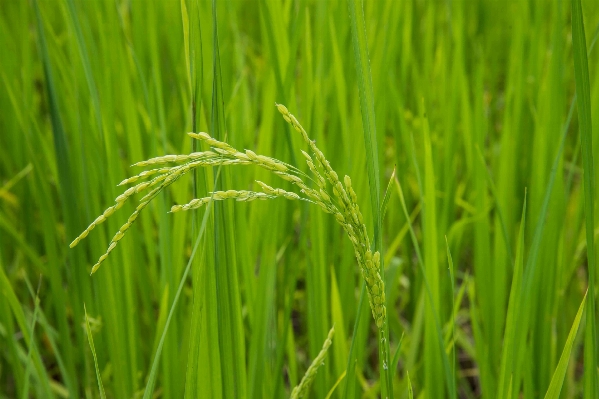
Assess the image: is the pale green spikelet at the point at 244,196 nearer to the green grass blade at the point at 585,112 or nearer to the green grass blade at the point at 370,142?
the green grass blade at the point at 370,142

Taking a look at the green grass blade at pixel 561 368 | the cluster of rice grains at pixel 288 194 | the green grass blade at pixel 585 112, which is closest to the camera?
the cluster of rice grains at pixel 288 194

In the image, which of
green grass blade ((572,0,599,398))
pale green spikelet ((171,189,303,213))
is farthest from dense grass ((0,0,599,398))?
pale green spikelet ((171,189,303,213))

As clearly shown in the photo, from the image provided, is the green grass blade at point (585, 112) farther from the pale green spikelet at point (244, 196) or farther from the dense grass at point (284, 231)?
the pale green spikelet at point (244, 196)

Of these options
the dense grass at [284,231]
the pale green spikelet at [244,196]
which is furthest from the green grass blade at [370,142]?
the pale green spikelet at [244,196]

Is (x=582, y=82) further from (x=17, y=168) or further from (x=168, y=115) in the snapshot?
(x=17, y=168)

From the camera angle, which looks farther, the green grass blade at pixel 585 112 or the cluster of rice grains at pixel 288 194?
the green grass blade at pixel 585 112

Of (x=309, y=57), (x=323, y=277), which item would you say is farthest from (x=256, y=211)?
(x=309, y=57)

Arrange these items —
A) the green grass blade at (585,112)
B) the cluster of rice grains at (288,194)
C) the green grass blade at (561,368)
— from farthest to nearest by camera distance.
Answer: the green grass blade at (561,368) → the green grass blade at (585,112) → the cluster of rice grains at (288,194)

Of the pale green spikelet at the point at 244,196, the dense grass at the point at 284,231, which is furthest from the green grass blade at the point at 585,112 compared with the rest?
the pale green spikelet at the point at 244,196

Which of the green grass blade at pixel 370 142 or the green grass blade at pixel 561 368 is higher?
the green grass blade at pixel 370 142

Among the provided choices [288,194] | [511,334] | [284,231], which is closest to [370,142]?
[288,194]
